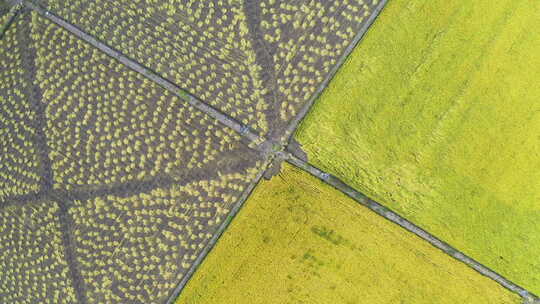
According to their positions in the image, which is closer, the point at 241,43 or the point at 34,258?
the point at 241,43

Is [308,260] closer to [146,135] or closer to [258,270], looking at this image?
[258,270]

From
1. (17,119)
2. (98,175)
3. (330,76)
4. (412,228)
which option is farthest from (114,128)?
(412,228)

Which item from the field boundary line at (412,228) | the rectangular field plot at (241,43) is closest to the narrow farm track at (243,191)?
the field boundary line at (412,228)

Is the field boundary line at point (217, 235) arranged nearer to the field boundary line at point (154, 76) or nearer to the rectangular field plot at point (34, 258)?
the field boundary line at point (154, 76)

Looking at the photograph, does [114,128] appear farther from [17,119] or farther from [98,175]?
[17,119]

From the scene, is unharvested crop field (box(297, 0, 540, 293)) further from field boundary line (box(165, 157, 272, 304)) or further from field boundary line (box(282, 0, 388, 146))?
field boundary line (box(165, 157, 272, 304))
